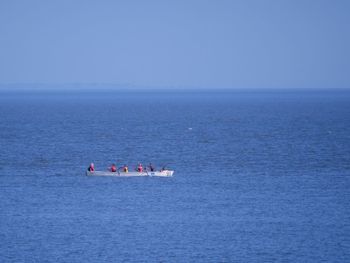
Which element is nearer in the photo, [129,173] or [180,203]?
[180,203]

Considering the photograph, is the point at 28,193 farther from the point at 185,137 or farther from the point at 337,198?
the point at 185,137

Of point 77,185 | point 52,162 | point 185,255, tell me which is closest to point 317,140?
point 52,162

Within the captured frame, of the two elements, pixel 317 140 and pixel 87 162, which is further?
pixel 317 140

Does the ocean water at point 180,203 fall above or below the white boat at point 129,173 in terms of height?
below

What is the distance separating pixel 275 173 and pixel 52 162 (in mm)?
24092

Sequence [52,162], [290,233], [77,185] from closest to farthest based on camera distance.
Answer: [290,233] < [77,185] < [52,162]

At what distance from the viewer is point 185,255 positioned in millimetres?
41906

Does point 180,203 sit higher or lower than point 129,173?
lower

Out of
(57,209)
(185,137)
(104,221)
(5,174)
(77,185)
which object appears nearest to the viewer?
(104,221)

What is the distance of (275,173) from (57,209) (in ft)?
82.5

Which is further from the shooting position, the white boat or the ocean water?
the white boat

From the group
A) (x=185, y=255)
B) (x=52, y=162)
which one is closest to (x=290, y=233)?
(x=185, y=255)

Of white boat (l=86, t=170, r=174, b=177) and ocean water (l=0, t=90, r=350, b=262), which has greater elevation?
white boat (l=86, t=170, r=174, b=177)

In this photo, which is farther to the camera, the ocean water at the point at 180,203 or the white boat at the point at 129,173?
the white boat at the point at 129,173
